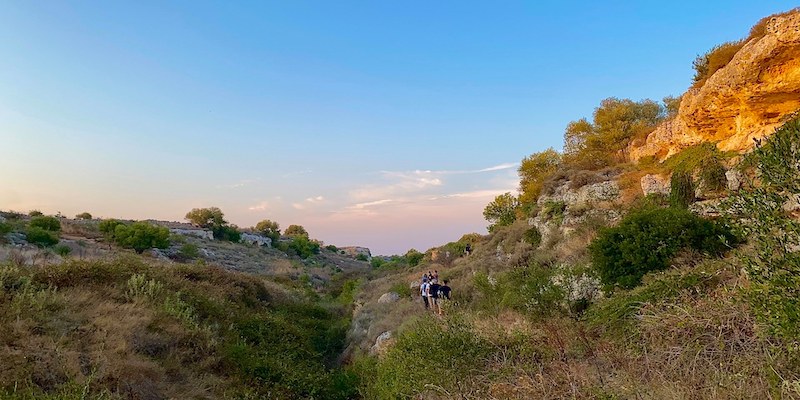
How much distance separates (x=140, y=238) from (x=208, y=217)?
115 feet

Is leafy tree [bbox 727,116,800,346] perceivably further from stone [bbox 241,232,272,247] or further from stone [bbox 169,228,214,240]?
stone [bbox 241,232,272,247]

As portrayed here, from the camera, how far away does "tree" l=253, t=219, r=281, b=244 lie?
278 ft

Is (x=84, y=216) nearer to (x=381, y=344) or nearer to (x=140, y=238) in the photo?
(x=140, y=238)

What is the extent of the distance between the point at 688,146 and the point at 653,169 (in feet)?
5.10

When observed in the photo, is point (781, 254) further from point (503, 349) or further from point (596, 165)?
point (596, 165)

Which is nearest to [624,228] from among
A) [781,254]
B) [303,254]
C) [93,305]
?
[781,254]

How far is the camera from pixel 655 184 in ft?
53.8

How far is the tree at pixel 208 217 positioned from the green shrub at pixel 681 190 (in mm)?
66680

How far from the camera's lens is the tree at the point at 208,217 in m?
68.7

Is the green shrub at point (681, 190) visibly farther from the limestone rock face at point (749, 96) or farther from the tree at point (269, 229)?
the tree at point (269, 229)

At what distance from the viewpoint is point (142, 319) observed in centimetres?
1019

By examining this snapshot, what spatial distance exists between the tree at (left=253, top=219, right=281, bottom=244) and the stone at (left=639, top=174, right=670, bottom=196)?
7412 cm

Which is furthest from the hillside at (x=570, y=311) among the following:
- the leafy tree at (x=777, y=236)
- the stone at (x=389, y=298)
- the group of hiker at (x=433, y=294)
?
the group of hiker at (x=433, y=294)

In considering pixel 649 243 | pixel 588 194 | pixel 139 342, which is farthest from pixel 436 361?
pixel 588 194
